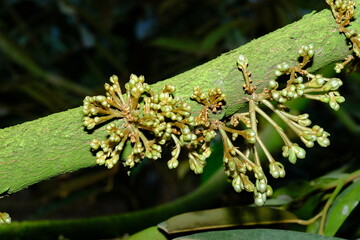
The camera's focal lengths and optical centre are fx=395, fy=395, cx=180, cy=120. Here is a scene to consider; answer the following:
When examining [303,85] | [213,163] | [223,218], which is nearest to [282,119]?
[303,85]

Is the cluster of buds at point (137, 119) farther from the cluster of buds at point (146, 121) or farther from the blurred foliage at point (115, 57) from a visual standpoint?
the blurred foliage at point (115, 57)

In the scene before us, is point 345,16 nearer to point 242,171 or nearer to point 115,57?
point 242,171

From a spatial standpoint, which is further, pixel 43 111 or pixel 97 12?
pixel 97 12

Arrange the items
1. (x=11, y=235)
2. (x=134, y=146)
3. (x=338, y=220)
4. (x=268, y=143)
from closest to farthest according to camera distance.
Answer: (x=134, y=146) → (x=338, y=220) → (x=11, y=235) → (x=268, y=143)

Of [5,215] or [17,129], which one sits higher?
[17,129]

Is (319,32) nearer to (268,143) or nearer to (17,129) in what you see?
(17,129)

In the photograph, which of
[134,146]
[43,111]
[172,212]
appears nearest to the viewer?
[134,146]

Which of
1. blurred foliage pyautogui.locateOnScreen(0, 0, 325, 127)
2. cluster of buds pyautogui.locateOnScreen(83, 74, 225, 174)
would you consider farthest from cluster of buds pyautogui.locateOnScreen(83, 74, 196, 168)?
blurred foliage pyautogui.locateOnScreen(0, 0, 325, 127)

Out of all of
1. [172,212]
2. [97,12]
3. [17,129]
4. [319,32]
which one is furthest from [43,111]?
[319,32]

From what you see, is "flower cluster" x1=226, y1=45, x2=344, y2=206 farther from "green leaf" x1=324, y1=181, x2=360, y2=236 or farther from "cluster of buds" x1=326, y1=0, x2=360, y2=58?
"green leaf" x1=324, y1=181, x2=360, y2=236
